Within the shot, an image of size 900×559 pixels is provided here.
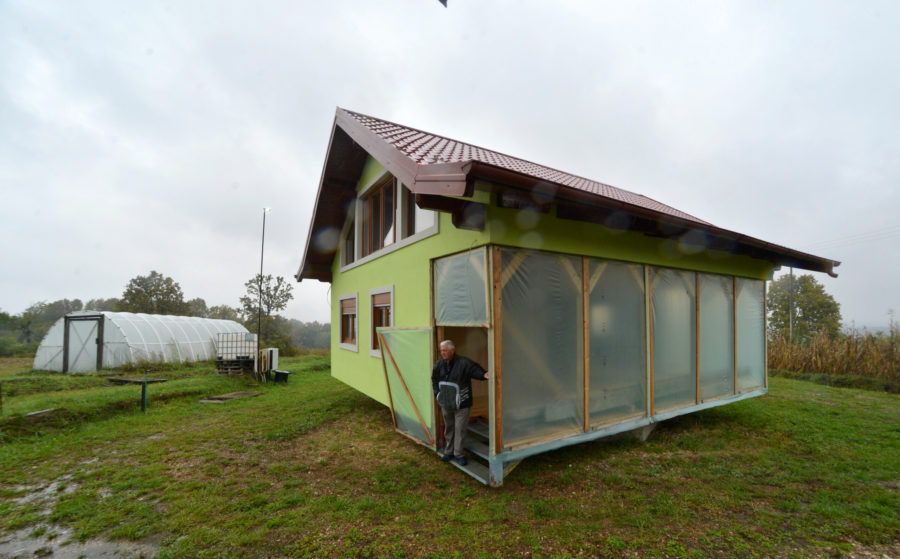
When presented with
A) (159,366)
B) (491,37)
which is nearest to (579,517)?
(491,37)

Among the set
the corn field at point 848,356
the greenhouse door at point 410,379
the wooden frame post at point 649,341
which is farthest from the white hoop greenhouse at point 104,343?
the corn field at point 848,356

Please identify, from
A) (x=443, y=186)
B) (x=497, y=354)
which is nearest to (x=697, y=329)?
(x=497, y=354)

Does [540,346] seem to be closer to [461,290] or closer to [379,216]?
[461,290]

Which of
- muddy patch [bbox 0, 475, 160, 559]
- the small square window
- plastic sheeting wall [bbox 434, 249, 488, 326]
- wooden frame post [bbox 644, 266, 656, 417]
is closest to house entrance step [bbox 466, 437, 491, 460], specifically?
plastic sheeting wall [bbox 434, 249, 488, 326]

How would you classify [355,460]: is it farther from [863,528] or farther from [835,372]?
[835,372]

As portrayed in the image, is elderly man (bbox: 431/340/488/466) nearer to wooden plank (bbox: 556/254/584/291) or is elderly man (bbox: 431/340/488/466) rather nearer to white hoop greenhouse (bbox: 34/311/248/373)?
wooden plank (bbox: 556/254/584/291)

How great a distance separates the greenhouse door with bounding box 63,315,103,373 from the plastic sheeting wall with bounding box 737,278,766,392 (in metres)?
22.0

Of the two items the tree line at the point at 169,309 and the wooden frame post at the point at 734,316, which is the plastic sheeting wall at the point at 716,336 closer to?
the wooden frame post at the point at 734,316

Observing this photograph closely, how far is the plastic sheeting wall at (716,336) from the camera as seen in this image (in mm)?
6609

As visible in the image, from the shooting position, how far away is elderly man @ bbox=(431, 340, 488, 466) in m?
4.65

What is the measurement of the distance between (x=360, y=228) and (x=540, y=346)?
5.41 m

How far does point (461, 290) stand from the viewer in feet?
15.7

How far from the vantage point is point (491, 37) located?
6.32 meters

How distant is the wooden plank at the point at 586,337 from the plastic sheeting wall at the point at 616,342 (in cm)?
8
